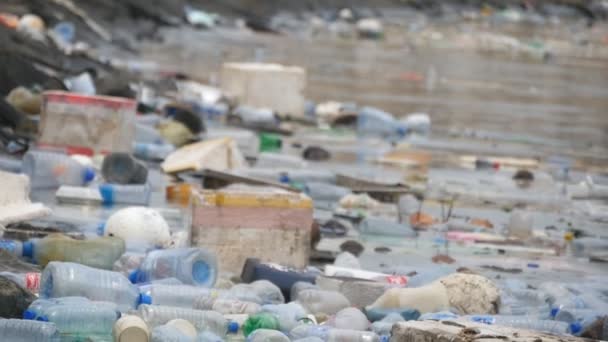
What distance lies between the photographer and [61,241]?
693 cm

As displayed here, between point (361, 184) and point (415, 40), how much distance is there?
86.6ft

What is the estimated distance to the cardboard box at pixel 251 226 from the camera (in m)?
7.64

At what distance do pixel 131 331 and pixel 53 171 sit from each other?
421 centimetres

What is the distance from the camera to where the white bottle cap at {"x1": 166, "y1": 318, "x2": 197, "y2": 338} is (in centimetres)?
573

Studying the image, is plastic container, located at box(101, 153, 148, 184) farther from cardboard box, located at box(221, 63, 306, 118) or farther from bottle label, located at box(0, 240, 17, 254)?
cardboard box, located at box(221, 63, 306, 118)

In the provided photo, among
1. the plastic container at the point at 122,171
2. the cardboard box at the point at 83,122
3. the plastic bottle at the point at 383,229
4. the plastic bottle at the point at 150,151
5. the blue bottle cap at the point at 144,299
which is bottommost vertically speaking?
the blue bottle cap at the point at 144,299

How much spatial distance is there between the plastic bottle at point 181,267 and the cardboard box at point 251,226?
625 millimetres

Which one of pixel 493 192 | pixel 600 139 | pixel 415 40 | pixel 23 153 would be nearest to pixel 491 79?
pixel 600 139

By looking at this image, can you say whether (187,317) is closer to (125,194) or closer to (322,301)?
(322,301)

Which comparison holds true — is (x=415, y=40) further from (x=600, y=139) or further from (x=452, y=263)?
(x=452, y=263)

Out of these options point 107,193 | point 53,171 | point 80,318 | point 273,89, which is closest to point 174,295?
point 80,318

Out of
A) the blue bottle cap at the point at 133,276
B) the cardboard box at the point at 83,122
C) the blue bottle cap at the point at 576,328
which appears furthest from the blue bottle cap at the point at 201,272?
the cardboard box at the point at 83,122

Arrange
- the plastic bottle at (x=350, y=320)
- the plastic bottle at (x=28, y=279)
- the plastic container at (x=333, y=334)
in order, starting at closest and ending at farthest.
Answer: the plastic container at (x=333, y=334), the plastic bottle at (x=350, y=320), the plastic bottle at (x=28, y=279)

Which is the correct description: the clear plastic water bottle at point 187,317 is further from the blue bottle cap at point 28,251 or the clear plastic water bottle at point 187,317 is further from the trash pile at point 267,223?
the blue bottle cap at point 28,251
